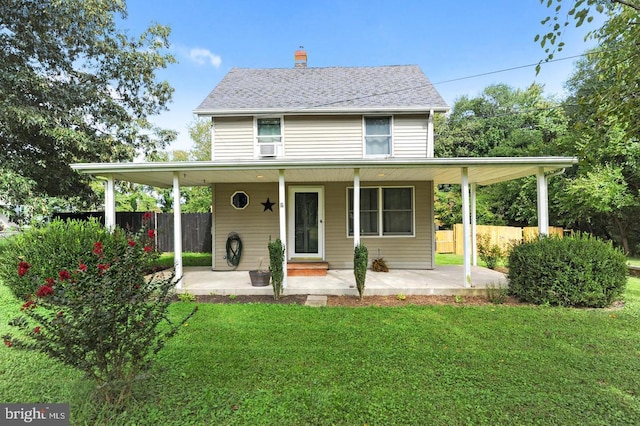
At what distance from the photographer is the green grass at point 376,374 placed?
93.7 inches

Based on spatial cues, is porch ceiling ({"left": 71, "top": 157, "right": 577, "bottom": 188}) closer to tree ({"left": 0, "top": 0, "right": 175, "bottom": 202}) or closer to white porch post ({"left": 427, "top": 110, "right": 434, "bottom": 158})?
white porch post ({"left": 427, "top": 110, "right": 434, "bottom": 158})

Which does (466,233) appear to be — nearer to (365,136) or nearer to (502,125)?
(365,136)

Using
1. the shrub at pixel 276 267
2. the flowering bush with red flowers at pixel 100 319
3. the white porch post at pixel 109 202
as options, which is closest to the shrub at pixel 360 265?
the shrub at pixel 276 267

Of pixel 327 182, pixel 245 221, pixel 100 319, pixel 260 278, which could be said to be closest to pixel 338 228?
pixel 327 182

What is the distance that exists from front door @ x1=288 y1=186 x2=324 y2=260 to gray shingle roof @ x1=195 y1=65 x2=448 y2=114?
90.9 inches

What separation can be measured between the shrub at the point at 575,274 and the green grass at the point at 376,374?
54 centimetres

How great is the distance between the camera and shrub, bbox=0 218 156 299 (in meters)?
5.50

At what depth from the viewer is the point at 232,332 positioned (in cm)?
412

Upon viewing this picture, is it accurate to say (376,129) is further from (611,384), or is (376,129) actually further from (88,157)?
(88,157)

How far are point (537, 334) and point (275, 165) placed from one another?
4883 mm

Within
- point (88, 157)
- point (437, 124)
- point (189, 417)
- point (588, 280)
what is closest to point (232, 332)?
point (189, 417)

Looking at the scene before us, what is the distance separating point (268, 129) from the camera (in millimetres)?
8805

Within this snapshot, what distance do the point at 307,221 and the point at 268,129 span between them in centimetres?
289

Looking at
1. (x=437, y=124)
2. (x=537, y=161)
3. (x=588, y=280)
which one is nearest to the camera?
(x=588, y=280)
